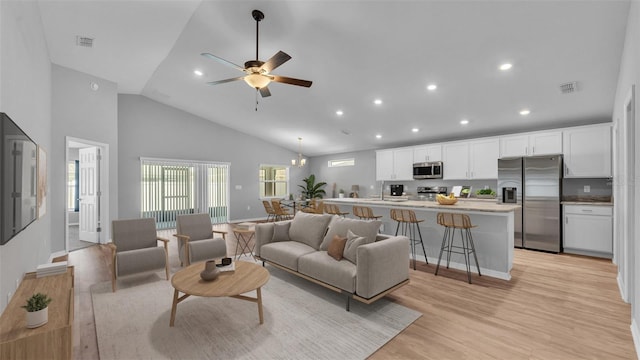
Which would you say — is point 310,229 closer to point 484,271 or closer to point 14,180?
point 484,271

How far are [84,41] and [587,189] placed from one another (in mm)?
8935

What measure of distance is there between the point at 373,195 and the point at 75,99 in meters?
7.72

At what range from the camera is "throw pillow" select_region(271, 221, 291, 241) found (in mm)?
4160

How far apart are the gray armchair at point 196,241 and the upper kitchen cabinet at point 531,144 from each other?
583 cm

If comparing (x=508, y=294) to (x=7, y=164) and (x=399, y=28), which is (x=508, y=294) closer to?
(x=399, y=28)

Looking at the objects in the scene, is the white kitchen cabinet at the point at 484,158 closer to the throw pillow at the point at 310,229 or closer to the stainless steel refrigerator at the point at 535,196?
the stainless steel refrigerator at the point at 535,196

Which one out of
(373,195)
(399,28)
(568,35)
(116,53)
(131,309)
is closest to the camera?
(131,309)

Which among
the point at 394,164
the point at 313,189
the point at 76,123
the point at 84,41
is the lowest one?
the point at 313,189

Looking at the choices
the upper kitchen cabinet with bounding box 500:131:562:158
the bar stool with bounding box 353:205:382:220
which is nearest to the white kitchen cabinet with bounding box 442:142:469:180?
the upper kitchen cabinet with bounding box 500:131:562:158

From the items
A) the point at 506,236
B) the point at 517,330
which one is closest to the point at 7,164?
the point at 517,330

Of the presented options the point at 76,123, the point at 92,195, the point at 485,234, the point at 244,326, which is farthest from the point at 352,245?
the point at 92,195

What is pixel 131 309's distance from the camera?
2.83 metres

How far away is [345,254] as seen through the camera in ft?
10.4

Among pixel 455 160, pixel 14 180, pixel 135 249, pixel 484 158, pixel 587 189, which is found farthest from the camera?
pixel 455 160
